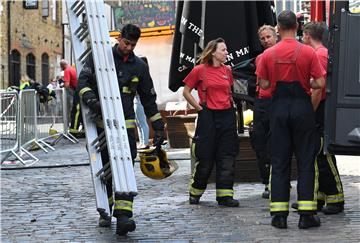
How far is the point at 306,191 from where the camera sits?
652cm

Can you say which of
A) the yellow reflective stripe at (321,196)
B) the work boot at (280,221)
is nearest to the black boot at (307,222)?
the work boot at (280,221)

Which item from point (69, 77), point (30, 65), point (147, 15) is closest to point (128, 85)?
point (69, 77)

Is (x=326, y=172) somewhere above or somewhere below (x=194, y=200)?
above

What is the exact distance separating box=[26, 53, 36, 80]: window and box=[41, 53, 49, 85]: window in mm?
2073

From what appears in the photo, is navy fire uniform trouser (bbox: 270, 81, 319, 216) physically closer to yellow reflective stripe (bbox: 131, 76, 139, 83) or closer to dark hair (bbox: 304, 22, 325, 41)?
dark hair (bbox: 304, 22, 325, 41)

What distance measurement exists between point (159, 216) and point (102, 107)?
1421 millimetres

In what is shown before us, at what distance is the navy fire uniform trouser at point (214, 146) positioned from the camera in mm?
7875

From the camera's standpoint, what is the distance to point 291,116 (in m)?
6.45

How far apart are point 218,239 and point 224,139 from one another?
2083 millimetres

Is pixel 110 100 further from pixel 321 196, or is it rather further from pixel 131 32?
pixel 321 196

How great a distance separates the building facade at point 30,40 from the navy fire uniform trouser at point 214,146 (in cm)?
2475

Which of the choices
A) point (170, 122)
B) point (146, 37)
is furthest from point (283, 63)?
point (146, 37)

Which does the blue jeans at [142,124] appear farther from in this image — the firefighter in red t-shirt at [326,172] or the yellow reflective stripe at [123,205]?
the yellow reflective stripe at [123,205]

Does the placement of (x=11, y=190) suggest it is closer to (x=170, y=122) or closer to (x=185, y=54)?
(x=185, y=54)
